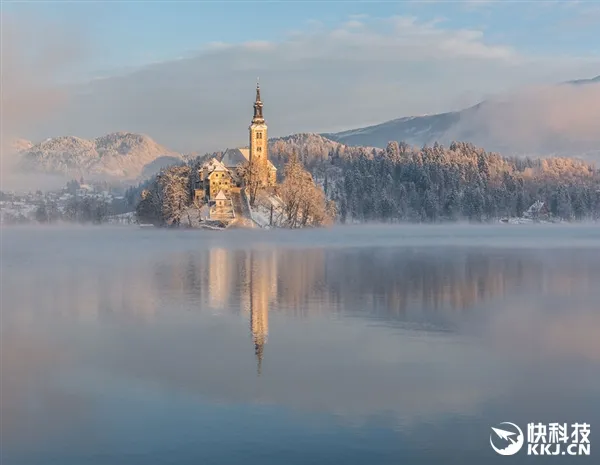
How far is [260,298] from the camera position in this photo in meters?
36.0

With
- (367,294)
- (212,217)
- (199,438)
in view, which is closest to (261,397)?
(199,438)

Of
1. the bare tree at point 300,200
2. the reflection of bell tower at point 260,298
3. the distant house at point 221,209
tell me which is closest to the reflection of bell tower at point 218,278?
the reflection of bell tower at point 260,298

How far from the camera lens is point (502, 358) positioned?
22.2 m

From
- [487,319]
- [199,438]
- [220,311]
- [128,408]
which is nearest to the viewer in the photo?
[199,438]

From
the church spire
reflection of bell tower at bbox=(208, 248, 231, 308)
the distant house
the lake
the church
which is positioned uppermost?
the church spire

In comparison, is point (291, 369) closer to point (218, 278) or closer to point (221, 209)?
point (218, 278)

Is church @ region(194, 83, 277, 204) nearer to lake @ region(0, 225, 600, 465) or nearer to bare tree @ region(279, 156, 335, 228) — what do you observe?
bare tree @ region(279, 156, 335, 228)

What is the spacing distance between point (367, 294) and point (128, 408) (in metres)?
21.1

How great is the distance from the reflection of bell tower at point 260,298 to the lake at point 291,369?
0.14 meters

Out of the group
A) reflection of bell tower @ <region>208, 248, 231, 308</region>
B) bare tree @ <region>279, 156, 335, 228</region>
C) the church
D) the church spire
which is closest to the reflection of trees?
reflection of bell tower @ <region>208, 248, 231, 308</region>

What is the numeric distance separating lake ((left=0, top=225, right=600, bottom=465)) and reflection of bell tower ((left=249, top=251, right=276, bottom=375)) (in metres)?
0.14

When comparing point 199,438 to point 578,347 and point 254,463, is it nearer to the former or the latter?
point 254,463

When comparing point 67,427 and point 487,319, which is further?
point 487,319

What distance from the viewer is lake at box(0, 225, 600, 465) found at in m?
Answer: 14.9
